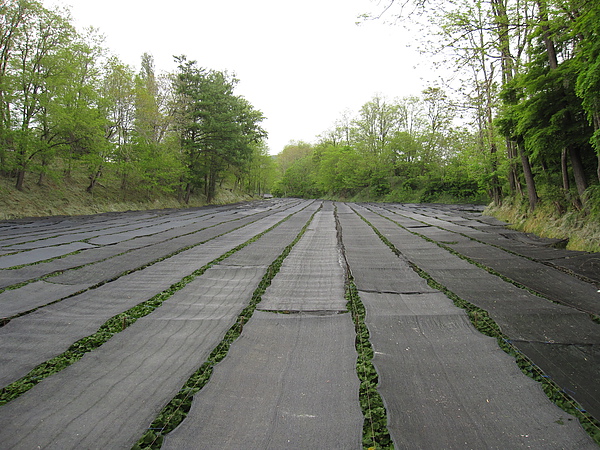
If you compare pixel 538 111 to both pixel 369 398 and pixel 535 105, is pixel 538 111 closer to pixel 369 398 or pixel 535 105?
pixel 535 105

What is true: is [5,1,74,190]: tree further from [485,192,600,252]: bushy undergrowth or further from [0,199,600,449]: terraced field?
[485,192,600,252]: bushy undergrowth

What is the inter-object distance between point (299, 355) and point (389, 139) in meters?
29.4

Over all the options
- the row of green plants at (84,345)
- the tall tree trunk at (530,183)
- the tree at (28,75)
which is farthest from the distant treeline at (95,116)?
the tall tree trunk at (530,183)

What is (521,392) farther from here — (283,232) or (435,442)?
(283,232)

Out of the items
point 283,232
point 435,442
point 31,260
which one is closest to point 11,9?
point 31,260

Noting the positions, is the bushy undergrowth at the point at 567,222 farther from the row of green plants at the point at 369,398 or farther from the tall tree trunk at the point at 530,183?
the row of green plants at the point at 369,398

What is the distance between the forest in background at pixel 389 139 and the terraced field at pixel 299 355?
3.05m

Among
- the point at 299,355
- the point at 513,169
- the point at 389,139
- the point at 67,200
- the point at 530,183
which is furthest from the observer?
the point at 389,139

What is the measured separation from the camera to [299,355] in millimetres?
2000

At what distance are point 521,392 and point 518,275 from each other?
8.94 ft

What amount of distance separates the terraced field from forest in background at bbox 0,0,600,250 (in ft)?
10.0

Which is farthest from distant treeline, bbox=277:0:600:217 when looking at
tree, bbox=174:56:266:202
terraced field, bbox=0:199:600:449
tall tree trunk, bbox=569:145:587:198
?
tree, bbox=174:56:266:202

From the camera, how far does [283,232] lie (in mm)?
7785

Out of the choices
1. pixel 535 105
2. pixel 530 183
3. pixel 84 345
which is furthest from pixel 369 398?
pixel 530 183
